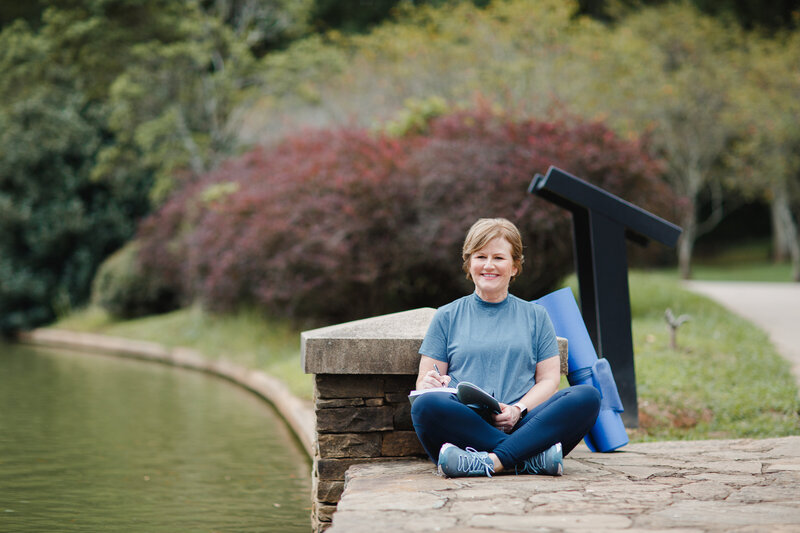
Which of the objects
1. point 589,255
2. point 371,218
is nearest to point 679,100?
point 371,218

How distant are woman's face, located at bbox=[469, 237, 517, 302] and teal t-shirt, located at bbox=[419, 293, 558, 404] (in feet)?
0.26

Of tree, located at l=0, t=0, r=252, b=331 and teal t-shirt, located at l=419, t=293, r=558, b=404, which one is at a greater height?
tree, located at l=0, t=0, r=252, b=331

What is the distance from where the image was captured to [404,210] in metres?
11.4

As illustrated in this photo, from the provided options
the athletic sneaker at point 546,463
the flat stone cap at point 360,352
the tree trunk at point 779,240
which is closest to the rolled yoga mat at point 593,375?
the athletic sneaker at point 546,463

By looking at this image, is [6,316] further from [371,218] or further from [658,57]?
[658,57]

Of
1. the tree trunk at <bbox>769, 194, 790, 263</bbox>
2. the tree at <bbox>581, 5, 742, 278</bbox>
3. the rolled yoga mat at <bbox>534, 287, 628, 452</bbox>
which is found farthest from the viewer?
the tree trunk at <bbox>769, 194, 790, 263</bbox>

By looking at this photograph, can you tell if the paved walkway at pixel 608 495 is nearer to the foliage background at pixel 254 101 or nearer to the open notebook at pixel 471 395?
the open notebook at pixel 471 395

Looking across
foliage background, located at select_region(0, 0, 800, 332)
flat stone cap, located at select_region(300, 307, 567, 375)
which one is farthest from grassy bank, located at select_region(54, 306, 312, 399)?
flat stone cap, located at select_region(300, 307, 567, 375)

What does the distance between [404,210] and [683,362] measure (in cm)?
449

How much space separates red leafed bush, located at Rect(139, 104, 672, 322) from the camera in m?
10.8

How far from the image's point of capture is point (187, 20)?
1923cm

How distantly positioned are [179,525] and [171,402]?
15.8 ft

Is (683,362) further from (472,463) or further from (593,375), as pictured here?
(472,463)

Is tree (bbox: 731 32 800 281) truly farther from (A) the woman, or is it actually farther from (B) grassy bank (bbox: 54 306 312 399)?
(A) the woman
